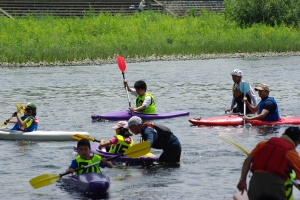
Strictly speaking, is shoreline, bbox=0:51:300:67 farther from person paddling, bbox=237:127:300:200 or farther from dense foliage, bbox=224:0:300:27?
person paddling, bbox=237:127:300:200

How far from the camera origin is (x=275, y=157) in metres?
7.60

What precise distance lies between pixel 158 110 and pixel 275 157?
12070 millimetres

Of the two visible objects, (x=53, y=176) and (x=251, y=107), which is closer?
(x=53, y=176)

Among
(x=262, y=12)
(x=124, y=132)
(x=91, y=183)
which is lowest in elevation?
(x=91, y=183)

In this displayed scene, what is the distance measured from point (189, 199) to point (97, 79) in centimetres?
1736

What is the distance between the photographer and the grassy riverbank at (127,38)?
32906 millimetres

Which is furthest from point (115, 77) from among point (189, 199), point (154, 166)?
point (189, 199)

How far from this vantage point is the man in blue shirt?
36.0ft

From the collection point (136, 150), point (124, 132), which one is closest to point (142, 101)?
point (124, 132)

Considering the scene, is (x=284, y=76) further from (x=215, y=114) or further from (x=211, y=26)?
(x=211, y=26)

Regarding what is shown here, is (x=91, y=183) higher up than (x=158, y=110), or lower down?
higher up

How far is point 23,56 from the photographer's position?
3152 cm

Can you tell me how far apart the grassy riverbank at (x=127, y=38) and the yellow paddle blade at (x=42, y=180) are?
70.7ft

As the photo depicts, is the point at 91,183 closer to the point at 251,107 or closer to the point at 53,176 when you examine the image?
the point at 53,176
